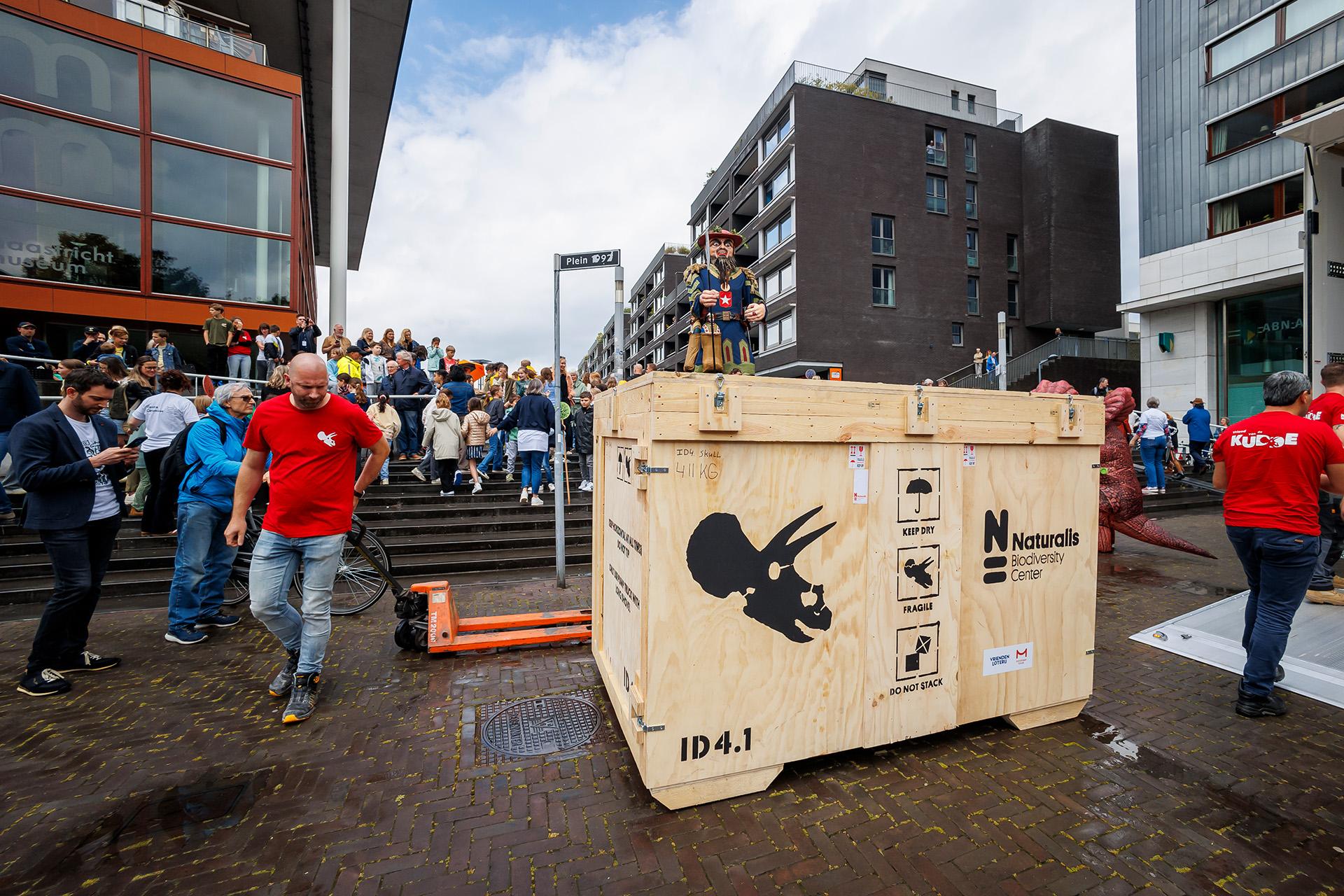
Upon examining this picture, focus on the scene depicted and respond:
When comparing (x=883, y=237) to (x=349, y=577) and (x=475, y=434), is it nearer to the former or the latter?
(x=475, y=434)

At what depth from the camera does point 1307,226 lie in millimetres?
5754

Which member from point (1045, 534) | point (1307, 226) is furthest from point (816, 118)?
point (1045, 534)

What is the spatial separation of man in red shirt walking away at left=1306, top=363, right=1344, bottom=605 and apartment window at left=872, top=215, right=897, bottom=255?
3056 centimetres

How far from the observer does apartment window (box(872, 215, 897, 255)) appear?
33812 millimetres

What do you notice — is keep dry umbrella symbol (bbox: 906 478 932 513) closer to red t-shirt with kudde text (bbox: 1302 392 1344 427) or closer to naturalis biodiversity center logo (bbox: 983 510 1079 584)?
naturalis biodiversity center logo (bbox: 983 510 1079 584)

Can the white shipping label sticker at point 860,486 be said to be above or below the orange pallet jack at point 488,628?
above

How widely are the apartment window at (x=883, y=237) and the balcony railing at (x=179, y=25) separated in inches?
1123

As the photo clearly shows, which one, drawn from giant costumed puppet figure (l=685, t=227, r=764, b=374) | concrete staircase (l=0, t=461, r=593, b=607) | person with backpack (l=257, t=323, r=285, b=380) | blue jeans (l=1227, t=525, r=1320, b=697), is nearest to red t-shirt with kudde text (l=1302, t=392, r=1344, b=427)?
blue jeans (l=1227, t=525, r=1320, b=697)

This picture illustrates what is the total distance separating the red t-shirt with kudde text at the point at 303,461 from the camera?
3.78 meters

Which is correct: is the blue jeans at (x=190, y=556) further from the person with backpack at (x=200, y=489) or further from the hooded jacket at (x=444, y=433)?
the hooded jacket at (x=444, y=433)

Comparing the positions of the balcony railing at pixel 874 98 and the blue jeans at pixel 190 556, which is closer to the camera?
the blue jeans at pixel 190 556

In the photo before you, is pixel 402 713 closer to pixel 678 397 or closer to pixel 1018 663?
pixel 678 397

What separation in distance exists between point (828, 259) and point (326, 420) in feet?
106

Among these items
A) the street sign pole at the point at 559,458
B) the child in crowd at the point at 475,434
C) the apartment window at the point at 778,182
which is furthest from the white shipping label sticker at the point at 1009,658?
the apartment window at the point at 778,182
